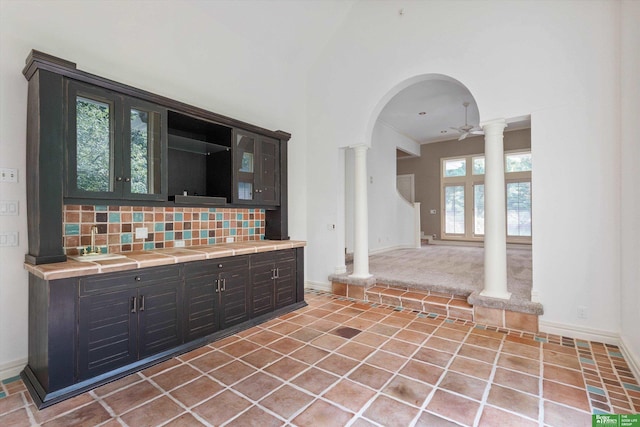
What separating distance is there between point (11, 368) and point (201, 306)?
1.43 meters

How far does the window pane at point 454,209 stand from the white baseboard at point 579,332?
6984 millimetres

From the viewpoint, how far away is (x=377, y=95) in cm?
433

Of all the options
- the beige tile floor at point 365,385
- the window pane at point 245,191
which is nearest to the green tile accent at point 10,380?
the beige tile floor at point 365,385

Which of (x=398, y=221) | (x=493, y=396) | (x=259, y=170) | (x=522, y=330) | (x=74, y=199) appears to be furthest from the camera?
(x=398, y=221)

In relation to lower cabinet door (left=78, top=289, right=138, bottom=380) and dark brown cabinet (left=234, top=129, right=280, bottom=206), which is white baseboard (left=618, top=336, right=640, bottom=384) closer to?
dark brown cabinet (left=234, top=129, right=280, bottom=206)

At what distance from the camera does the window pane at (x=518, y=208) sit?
338 inches

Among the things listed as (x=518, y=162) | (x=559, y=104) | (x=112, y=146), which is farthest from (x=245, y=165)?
(x=518, y=162)

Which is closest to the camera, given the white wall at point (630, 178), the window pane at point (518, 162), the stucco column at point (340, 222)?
the white wall at point (630, 178)

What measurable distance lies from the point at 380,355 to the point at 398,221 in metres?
6.15

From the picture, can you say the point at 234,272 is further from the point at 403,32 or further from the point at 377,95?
the point at 403,32

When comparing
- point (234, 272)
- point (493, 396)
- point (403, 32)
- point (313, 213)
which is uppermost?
point (403, 32)

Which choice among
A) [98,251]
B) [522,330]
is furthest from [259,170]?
[522,330]

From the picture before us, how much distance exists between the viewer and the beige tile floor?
1.86 metres

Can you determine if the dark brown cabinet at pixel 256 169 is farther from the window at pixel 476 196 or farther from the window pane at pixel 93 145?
the window at pixel 476 196
